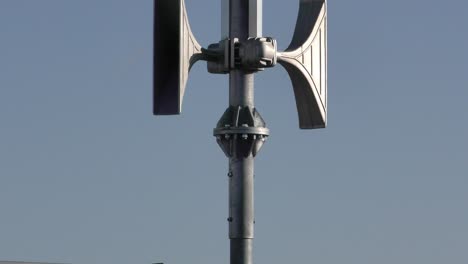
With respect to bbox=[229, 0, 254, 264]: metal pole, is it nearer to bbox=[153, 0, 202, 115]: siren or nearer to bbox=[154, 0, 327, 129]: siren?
bbox=[154, 0, 327, 129]: siren

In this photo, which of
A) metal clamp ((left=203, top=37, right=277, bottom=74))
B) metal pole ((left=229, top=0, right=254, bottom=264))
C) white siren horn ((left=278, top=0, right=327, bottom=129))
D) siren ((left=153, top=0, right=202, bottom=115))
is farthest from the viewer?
white siren horn ((left=278, top=0, right=327, bottom=129))

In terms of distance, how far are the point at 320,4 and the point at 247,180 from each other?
859 cm

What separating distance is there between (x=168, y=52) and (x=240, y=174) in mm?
5543

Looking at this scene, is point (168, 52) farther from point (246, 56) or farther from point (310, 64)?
point (310, 64)

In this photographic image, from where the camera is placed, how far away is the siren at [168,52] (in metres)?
66.9

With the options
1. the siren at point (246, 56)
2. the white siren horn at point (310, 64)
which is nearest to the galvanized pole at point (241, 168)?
the siren at point (246, 56)

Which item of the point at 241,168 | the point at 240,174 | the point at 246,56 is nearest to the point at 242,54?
the point at 246,56

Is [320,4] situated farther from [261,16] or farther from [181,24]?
[181,24]

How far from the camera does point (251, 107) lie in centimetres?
7038

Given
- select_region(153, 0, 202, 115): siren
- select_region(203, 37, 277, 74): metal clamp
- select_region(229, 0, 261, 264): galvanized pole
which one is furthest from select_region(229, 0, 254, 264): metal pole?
select_region(153, 0, 202, 115): siren

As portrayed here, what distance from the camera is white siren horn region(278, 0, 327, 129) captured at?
72812 millimetres

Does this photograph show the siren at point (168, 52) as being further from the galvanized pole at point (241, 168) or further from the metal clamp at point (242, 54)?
the galvanized pole at point (241, 168)

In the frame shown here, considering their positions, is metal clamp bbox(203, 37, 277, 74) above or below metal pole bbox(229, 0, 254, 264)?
above

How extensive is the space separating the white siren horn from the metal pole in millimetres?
2531
